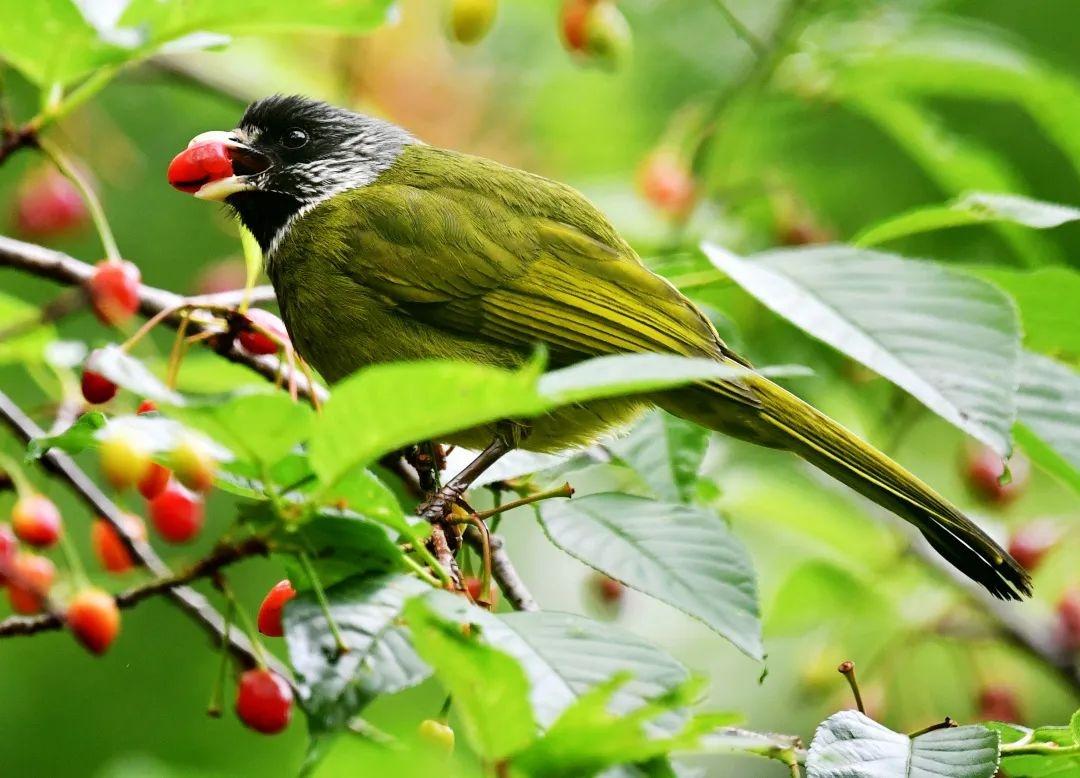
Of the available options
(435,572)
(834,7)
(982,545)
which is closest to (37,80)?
(435,572)

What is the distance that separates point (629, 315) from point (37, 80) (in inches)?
57.7

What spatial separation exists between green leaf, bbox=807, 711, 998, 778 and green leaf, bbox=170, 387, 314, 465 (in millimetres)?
910

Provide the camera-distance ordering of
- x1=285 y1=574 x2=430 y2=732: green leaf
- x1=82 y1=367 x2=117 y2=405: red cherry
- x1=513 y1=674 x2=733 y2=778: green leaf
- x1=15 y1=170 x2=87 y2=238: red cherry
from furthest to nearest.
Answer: x1=15 y1=170 x2=87 y2=238: red cherry → x1=82 y1=367 x2=117 y2=405: red cherry → x1=285 y1=574 x2=430 y2=732: green leaf → x1=513 y1=674 x2=733 y2=778: green leaf

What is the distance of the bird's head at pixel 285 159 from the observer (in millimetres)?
3844

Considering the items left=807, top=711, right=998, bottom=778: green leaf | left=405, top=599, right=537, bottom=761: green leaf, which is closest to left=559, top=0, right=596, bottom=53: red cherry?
left=807, top=711, right=998, bottom=778: green leaf

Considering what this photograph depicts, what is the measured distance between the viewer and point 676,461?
112 inches

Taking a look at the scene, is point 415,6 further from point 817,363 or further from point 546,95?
point 817,363

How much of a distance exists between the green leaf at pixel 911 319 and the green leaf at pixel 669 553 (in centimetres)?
44

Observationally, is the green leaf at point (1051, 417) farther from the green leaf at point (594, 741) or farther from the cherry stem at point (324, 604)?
the cherry stem at point (324, 604)

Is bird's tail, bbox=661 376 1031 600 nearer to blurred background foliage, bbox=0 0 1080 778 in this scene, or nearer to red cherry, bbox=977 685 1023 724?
blurred background foliage, bbox=0 0 1080 778

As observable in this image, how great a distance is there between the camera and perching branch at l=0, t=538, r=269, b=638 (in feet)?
6.42

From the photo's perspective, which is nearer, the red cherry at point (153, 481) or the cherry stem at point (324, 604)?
the cherry stem at point (324, 604)

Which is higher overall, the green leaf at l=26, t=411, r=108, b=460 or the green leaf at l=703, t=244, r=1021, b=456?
the green leaf at l=703, t=244, r=1021, b=456

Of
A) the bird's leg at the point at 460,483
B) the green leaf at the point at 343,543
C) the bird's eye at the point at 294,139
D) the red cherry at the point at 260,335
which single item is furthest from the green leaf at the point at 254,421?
the bird's eye at the point at 294,139
